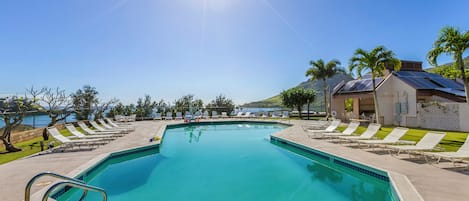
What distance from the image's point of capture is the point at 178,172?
23.0ft

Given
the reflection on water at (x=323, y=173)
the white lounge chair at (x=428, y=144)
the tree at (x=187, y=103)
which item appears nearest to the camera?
the reflection on water at (x=323, y=173)

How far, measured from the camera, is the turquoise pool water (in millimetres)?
5320

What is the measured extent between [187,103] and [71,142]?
15.5 m

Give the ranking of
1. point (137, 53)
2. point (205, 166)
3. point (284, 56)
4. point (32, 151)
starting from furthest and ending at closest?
point (284, 56)
point (137, 53)
point (32, 151)
point (205, 166)

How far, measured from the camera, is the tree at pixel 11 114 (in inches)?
322

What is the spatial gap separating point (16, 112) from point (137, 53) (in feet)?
26.9

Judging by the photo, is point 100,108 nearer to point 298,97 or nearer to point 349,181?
point 298,97

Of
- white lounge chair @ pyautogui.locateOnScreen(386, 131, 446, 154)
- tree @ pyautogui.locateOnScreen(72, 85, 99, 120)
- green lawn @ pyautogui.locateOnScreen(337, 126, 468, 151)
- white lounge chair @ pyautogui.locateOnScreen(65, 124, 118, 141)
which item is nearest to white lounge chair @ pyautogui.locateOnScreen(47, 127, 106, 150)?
white lounge chair @ pyautogui.locateOnScreen(65, 124, 118, 141)

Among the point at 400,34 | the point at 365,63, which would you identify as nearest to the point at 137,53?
the point at 365,63

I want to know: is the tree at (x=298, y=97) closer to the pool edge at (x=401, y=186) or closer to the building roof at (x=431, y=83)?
the building roof at (x=431, y=83)

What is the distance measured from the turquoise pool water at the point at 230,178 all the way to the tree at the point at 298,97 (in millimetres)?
13865

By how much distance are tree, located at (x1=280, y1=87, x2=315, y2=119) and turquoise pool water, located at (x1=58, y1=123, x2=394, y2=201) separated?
13.9 m

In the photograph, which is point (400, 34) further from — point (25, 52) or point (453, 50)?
point (25, 52)

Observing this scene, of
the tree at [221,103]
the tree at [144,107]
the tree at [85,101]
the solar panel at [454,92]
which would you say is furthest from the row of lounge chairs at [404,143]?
the tree at [144,107]
